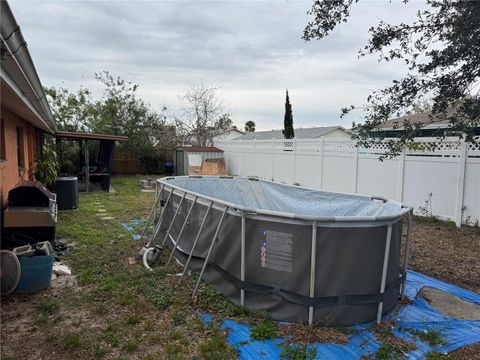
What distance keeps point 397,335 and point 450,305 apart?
1.15 meters

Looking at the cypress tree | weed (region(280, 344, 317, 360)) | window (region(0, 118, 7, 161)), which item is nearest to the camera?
weed (region(280, 344, 317, 360))

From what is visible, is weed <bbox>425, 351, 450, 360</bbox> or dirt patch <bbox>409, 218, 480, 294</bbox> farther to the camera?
dirt patch <bbox>409, 218, 480, 294</bbox>

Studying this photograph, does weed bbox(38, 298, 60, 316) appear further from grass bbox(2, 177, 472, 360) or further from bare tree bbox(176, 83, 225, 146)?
bare tree bbox(176, 83, 225, 146)

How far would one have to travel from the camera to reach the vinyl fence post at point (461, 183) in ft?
24.2

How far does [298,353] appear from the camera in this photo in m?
2.89

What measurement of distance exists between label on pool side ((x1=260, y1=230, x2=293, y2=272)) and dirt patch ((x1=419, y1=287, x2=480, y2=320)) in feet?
6.17

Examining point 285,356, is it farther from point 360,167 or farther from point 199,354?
point 360,167

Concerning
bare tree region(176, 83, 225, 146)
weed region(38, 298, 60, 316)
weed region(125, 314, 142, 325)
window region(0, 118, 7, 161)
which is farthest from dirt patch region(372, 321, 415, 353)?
bare tree region(176, 83, 225, 146)

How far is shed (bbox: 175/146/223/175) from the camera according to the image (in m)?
17.5

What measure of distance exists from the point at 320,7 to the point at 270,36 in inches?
143

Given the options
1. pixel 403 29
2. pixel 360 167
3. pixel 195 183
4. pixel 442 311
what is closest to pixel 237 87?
pixel 360 167

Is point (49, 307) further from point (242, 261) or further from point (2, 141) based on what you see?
point (2, 141)

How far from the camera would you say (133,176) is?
18.5m

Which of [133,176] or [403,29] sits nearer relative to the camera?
[403,29]
